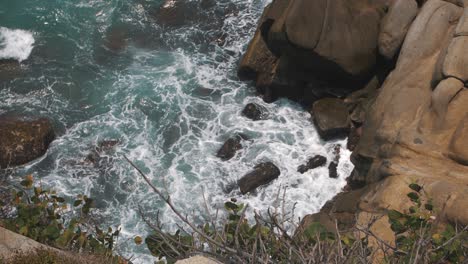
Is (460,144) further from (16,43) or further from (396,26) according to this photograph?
(16,43)

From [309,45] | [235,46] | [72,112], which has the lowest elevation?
[72,112]

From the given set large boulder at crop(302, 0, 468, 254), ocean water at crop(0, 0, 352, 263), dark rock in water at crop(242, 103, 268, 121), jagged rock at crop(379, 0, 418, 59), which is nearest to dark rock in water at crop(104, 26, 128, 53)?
ocean water at crop(0, 0, 352, 263)

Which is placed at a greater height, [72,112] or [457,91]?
[457,91]

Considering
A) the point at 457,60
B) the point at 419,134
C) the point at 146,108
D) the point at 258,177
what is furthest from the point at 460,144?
the point at 146,108

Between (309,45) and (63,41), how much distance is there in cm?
882

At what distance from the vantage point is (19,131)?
50.5 ft

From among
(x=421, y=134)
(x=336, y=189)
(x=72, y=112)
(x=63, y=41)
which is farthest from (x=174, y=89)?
(x=421, y=134)

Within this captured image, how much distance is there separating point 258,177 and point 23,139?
21.0ft

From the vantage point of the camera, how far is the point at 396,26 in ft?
48.5

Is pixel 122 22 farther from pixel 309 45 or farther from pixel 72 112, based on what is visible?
pixel 309 45

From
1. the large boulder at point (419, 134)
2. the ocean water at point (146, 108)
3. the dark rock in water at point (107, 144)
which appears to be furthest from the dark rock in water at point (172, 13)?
the large boulder at point (419, 134)

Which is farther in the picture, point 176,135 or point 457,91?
point 176,135

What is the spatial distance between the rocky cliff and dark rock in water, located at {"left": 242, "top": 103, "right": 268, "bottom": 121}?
0.53m

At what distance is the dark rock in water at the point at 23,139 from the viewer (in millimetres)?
15008
